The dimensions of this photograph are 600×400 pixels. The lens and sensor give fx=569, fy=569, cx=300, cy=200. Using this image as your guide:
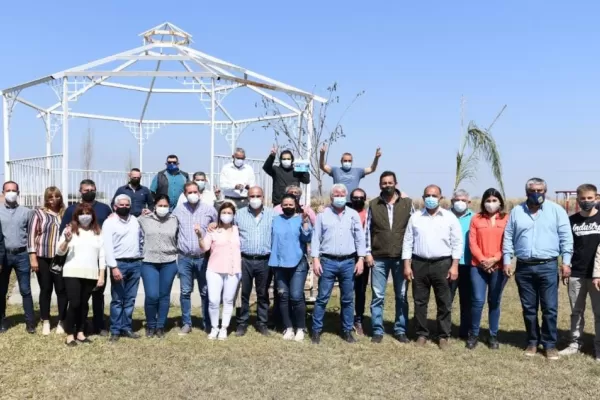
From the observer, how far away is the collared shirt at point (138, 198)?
9.20 meters

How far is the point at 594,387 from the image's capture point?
561 cm

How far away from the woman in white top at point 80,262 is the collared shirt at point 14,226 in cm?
88

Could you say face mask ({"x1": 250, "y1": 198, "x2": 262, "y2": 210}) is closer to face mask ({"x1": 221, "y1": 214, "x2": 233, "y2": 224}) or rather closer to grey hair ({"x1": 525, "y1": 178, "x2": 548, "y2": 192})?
face mask ({"x1": 221, "y1": 214, "x2": 233, "y2": 224})

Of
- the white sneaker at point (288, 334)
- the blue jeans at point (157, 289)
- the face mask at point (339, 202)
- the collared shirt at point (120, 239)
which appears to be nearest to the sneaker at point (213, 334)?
the blue jeans at point (157, 289)

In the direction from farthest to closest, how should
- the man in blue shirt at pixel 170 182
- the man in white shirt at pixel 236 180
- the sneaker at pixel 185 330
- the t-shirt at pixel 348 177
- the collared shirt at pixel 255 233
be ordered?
1. the man in blue shirt at pixel 170 182
2. the man in white shirt at pixel 236 180
3. the t-shirt at pixel 348 177
4. the sneaker at pixel 185 330
5. the collared shirt at pixel 255 233

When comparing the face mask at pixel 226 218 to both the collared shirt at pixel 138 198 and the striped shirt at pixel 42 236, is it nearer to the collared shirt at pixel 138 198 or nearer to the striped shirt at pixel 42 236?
the striped shirt at pixel 42 236

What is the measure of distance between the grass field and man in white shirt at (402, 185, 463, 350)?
0.70m

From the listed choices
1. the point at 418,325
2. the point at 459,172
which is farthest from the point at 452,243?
the point at 459,172

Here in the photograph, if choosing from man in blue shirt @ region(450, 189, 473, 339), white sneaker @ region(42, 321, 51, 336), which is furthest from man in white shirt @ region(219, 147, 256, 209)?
man in blue shirt @ region(450, 189, 473, 339)

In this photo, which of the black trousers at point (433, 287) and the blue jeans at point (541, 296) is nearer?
the blue jeans at point (541, 296)

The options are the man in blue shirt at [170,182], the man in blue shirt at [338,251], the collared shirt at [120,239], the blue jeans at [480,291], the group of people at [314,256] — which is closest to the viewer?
the group of people at [314,256]

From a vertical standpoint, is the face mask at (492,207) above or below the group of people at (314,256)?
above

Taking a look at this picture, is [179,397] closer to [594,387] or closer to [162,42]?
[594,387]

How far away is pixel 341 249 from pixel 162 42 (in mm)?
7804
